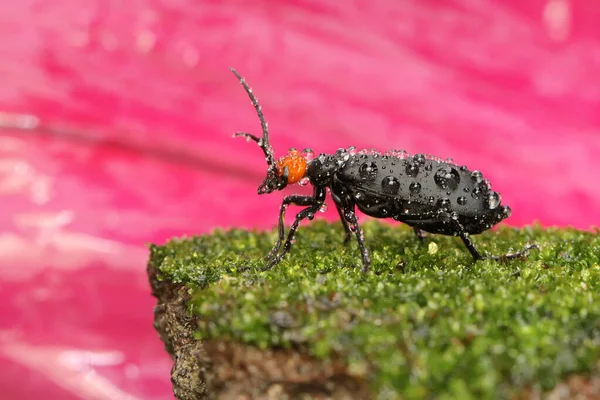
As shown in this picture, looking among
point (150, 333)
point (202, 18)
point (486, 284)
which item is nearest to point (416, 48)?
point (202, 18)

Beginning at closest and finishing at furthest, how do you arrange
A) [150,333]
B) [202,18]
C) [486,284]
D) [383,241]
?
[486,284], [383,241], [150,333], [202,18]

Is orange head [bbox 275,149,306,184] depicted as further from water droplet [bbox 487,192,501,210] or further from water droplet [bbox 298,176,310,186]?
water droplet [bbox 487,192,501,210]

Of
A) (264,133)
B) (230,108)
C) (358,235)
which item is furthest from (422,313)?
(230,108)

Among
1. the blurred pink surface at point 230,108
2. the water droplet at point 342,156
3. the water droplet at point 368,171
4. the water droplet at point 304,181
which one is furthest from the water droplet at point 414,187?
the blurred pink surface at point 230,108

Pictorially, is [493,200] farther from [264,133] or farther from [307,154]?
[264,133]

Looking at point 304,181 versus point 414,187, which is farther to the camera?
point 304,181

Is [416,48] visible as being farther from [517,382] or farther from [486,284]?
[517,382]

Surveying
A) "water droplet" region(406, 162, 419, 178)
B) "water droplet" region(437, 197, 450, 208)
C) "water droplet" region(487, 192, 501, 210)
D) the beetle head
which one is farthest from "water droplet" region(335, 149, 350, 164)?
"water droplet" region(487, 192, 501, 210)

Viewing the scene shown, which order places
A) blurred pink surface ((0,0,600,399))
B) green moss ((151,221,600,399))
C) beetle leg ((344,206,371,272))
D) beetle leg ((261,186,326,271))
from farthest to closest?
blurred pink surface ((0,0,600,399)) < beetle leg ((261,186,326,271)) < beetle leg ((344,206,371,272)) < green moss ((151,221,600,399))
